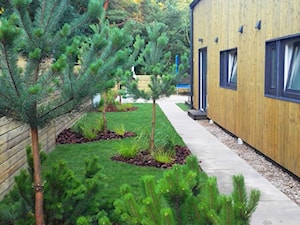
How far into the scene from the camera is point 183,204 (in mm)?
2043

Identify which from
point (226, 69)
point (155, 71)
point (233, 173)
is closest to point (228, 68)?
point (226, 69)

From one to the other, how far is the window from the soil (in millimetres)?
2798

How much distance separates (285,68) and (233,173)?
1.83 meters

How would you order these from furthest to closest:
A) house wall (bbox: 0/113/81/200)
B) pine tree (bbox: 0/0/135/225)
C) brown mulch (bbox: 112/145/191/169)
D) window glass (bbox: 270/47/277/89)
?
window glass (bbox: 270/47/277/89)
brown mulch (bbox: 112/145/191/169)
house wall (bbox: 0/113/81/200)
pine tree (bbox: 0/0/135/225)

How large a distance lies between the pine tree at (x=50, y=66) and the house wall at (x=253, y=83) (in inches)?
148

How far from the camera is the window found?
10195 millimetres

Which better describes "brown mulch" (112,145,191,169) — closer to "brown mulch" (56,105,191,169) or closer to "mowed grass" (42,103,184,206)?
"brown mulch" (56,105,191,169)

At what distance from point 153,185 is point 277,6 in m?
5.26

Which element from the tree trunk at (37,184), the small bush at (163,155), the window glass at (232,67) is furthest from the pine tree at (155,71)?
the tree trunk at (37,184)

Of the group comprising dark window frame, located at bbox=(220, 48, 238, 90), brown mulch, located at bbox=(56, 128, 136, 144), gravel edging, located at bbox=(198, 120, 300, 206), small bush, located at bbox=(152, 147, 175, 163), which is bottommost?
gravel edging, located at bbox=(198, 120, 300, 206)

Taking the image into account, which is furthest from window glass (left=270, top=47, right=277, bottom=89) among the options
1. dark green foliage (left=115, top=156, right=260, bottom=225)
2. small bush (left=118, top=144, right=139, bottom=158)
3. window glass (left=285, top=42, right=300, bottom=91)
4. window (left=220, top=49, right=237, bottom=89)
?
dark green foliage (left=115, top=156, right=260, bottom=225)

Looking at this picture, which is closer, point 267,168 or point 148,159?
point 267,168

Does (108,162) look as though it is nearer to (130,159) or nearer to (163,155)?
(130,159)

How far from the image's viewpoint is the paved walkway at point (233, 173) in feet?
14.1
